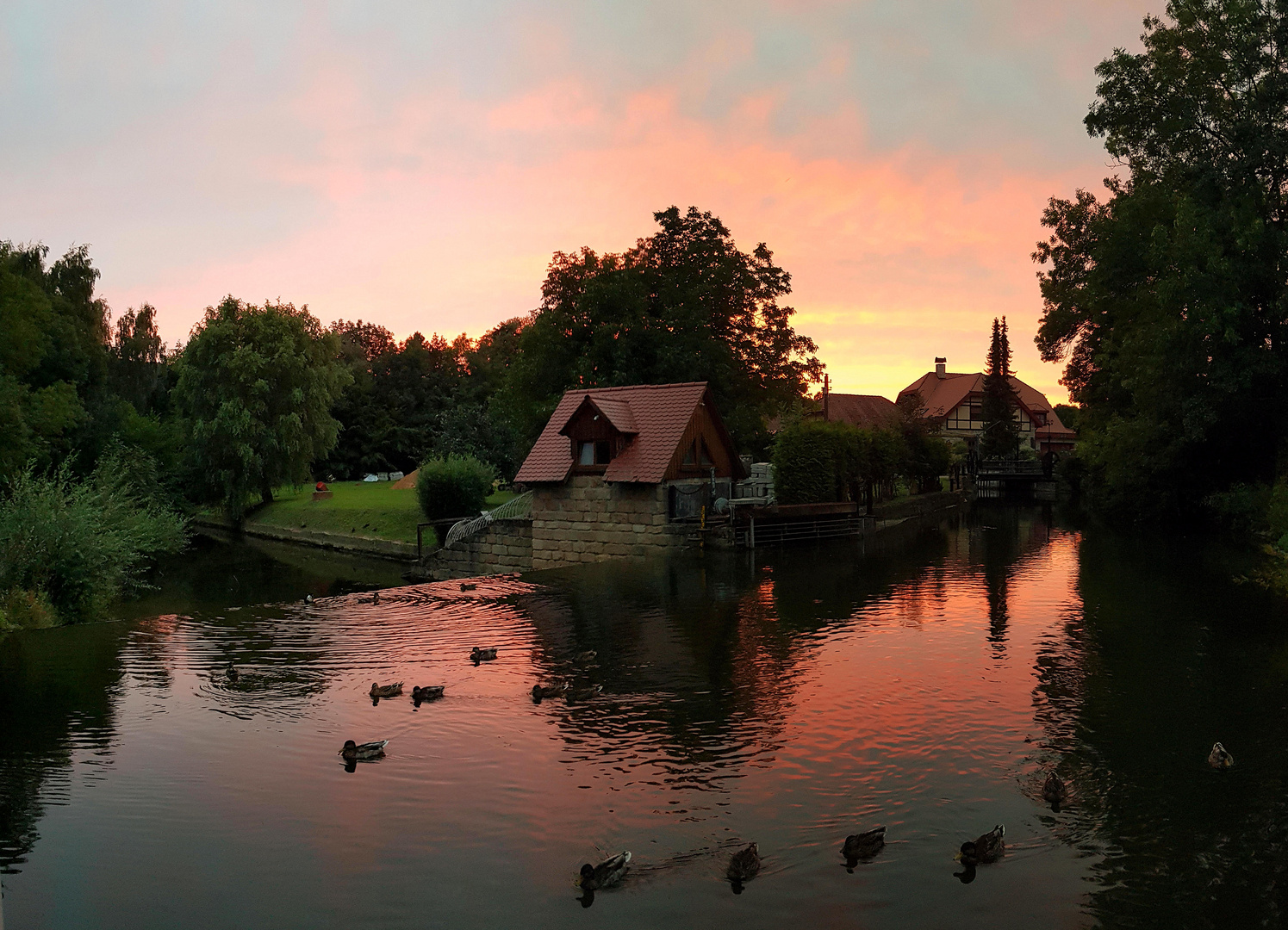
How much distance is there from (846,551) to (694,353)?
13.5 m

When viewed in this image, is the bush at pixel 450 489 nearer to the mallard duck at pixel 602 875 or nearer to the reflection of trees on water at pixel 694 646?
the reflection of trees on water at pixel 694 646

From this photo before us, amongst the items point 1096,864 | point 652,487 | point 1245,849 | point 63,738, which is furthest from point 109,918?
point 652,487

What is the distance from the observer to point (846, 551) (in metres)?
34.0

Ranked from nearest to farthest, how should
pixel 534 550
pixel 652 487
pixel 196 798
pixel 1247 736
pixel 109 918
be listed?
pixel 109 918 < pixel 196 798 < pixel 1247 736 < pixel 652 487 < pixel 534 550

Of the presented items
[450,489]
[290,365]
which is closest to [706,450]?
[450,489]

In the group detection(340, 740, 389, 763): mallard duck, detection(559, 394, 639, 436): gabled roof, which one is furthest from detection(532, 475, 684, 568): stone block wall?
detection(340, 740, 389, 763): mallard duck

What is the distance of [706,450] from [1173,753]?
24.6 metres

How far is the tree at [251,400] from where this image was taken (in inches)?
2079

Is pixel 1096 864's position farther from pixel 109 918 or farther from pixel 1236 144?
pixel 1236 144

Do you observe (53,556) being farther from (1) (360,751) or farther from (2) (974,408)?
(2) (974,408)

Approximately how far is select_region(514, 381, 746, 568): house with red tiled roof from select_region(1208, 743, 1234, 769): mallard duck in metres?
22.5

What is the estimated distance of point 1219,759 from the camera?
1084 centimetres

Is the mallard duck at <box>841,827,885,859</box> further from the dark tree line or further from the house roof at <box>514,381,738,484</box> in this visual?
the dark tree line

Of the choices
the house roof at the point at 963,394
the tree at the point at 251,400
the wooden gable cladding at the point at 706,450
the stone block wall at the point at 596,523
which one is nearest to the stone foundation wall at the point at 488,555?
the stone block wall at the point at 596,523
